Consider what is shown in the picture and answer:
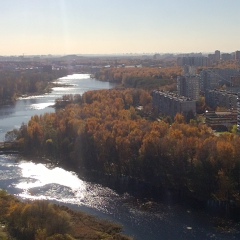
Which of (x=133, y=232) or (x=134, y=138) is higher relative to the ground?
(x=134, y=138)

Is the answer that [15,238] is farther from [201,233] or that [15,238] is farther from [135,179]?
[135,179]

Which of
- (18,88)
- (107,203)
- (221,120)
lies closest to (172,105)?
(221,120)

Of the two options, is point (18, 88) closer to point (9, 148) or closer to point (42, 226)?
point (9, 148)

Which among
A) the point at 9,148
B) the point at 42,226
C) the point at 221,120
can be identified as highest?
the point at 42,226

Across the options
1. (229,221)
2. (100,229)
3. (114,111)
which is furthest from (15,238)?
(114,111)

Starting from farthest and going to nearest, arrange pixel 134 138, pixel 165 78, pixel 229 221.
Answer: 1. pixel 165 78
2. pixel 134 138
3. pixel 229 221

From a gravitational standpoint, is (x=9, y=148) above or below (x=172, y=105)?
below

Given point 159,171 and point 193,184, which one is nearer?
point 193,184

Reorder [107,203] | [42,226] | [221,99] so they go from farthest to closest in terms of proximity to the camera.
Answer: [221,99], [107,203], [42,226]
